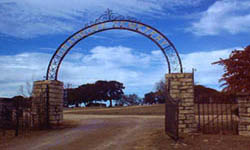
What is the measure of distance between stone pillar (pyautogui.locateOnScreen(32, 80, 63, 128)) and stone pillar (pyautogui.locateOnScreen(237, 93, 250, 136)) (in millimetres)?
9177

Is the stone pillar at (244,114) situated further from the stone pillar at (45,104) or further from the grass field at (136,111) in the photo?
the grass field at (136,111)

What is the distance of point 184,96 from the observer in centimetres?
1156

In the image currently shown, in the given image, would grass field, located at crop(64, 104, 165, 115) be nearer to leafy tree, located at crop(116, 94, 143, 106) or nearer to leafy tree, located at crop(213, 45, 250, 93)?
leafy tree, located at crop(213, 45, 250, 93)

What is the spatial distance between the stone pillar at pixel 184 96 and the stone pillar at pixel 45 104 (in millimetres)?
6376

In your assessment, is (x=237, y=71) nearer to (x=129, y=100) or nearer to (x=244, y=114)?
(x=244, y=114)

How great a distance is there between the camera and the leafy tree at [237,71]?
12.5 meters

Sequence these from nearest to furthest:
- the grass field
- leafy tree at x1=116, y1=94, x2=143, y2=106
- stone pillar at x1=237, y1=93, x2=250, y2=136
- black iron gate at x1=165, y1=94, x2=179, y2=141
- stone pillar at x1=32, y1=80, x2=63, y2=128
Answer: black iron gate at x1=165, y1=94, x2=179, y2=141 → stone pillar at x1=237, y1=93, x2=250, y2=136 → stone pillar at x1=32, y1=80, x2=63, y2=128 → the grass field → leafy tree at x1=116, y1=94, x2=143, y2=106

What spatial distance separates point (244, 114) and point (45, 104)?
31.6ft

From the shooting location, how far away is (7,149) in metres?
8.67

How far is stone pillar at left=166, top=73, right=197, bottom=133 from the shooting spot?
11344mm

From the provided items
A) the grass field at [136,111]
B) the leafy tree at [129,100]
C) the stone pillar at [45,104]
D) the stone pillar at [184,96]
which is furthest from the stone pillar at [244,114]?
the leafy tree at [129,100]

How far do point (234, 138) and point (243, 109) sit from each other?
4.28ft

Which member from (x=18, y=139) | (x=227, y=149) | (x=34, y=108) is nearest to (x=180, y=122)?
(x=227, y=149)

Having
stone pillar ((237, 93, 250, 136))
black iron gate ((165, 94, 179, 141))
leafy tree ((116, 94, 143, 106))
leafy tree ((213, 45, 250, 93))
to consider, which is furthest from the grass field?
leafy tree ((116, 94, 143, 106))
